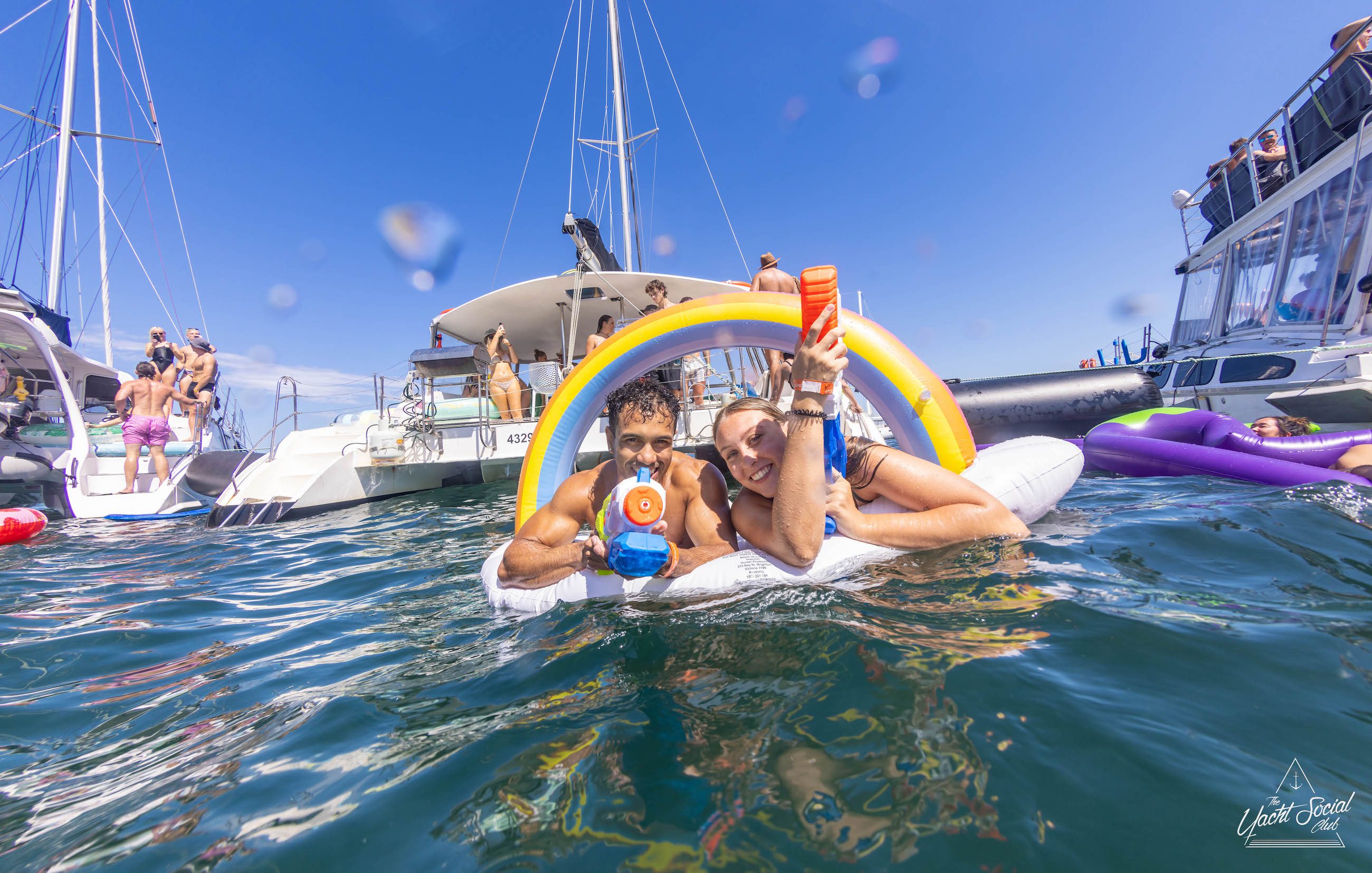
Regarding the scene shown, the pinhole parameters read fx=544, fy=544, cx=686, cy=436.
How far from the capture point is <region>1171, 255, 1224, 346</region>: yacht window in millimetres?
9289

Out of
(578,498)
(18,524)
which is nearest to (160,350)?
(18,524)

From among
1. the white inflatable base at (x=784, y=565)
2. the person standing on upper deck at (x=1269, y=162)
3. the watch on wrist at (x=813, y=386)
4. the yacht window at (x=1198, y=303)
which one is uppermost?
the person standing on upper deck at (x=1269, y=162)

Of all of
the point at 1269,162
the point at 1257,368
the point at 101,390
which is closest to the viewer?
the point at 1257,368

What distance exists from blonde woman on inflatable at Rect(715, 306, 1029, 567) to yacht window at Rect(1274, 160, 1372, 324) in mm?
7442

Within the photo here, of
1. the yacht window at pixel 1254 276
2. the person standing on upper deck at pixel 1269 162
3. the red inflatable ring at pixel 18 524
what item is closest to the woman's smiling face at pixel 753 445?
the red inflatable ring at pixel 18 524

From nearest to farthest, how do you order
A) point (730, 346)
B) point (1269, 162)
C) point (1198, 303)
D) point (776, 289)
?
point (730, 346), point (776, 289), point (1269, 162), point (1198, 303)

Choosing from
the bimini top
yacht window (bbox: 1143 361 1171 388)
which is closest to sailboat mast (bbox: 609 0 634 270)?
the bimini top

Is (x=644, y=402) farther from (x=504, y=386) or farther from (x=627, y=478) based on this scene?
(x=504, y=386)

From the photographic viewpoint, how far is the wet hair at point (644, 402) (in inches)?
97.3

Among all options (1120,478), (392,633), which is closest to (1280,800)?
(392,633)

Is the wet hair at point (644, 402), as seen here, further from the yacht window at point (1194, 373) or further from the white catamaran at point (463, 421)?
the yacht window at point (1194, 373)

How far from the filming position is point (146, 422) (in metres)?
7.18

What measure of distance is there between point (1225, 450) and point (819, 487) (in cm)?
434

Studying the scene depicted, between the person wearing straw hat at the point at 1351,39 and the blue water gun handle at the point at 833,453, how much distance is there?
8.93 m
